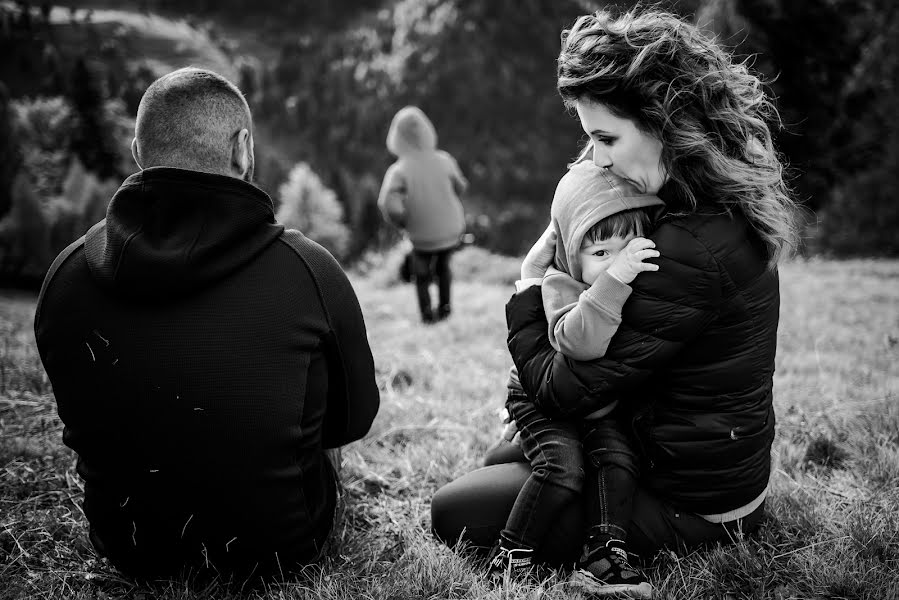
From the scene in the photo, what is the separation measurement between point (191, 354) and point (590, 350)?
125 centimetres

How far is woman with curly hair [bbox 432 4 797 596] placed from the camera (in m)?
1.95

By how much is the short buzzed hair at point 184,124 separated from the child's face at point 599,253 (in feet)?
4.19

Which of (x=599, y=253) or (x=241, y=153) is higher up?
(x=241, y=153)

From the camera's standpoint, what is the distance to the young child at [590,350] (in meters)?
1.97

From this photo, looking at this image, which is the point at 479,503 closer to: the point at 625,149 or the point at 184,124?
the point at 625,149

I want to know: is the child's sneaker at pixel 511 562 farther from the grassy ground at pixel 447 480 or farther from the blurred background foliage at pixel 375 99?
the blurred background foliage at pixel 375 99

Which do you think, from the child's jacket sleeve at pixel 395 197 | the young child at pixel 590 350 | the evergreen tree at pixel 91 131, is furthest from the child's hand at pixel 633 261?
the evergreen tree at pixel 91 131

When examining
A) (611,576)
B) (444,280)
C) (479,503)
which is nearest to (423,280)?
(444,280)

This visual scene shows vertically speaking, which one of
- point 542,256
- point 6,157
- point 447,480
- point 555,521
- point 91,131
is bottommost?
point 6,157

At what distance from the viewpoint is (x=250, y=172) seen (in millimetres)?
2248

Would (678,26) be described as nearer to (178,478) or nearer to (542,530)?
(542,530)

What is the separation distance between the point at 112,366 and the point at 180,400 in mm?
229

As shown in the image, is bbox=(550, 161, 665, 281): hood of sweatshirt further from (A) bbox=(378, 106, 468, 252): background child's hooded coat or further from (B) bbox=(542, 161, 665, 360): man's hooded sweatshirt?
(A) bbox=(378, 106, 468, 252): background child's hooded coat

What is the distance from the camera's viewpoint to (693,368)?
205cm
